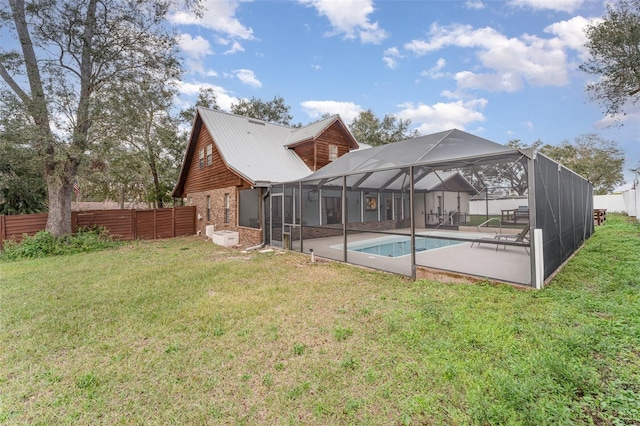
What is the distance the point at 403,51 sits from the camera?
1125cm

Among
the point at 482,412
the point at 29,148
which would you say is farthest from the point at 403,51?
the point at 29,148

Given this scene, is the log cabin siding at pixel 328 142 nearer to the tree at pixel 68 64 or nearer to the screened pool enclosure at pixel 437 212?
the screened pool enclosure at pixel 437 212

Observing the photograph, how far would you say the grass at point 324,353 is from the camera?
2.09 m

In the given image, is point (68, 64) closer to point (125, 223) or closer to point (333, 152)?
point (125, 223)

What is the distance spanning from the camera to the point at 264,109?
938 inches

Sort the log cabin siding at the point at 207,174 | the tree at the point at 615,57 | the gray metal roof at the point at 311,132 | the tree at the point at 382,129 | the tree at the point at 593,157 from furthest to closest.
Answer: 1. the tree at the point at 593,157
2. the tree at the point at 382,129
3. the gray metal roof at the point at 311,132
4. the log cabin siding at the point at 207,174
5. the tree at the point at 615,57

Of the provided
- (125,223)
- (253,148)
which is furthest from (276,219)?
(125,223)

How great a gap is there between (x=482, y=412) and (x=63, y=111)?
1328cm

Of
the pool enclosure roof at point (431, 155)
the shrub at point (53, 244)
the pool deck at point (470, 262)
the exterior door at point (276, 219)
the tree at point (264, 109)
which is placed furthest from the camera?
the tree at point (264, 109)

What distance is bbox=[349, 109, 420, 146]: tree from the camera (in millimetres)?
25297

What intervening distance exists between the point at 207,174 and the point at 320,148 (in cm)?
600

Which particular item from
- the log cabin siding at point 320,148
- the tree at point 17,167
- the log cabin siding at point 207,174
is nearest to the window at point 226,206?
the log cabin siding at point 207,174

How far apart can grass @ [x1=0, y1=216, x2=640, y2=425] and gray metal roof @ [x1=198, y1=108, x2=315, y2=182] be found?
21.1ft

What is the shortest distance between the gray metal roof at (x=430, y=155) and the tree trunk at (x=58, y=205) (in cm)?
890
